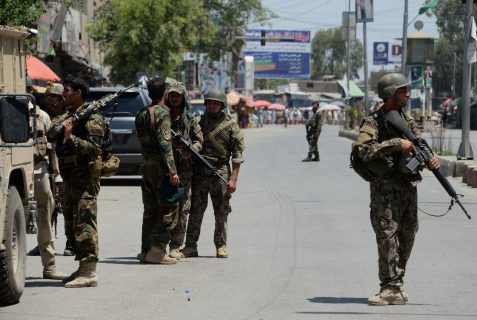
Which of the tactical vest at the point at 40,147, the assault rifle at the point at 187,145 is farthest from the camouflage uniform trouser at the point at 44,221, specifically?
the assault rifle at the point at 187,145

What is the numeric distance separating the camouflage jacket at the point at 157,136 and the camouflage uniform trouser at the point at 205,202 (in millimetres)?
866

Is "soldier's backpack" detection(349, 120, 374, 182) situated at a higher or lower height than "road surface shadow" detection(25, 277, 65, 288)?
higher

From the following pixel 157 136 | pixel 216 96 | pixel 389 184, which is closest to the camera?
pixel 389 184

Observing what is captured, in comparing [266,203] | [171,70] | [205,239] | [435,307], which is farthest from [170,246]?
[171,70]

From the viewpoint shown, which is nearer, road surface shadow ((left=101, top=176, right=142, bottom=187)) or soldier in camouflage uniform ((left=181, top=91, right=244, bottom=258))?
soldier in camouflage uniform ((left=181, top=91, right=244, bottom=258))

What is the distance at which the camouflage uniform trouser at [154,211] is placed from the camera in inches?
411

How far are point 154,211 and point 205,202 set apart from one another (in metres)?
0.78

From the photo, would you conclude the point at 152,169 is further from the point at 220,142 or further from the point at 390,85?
the point at 390,85

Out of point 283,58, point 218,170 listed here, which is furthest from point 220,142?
point 283,58

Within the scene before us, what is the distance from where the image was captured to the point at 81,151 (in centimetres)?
896

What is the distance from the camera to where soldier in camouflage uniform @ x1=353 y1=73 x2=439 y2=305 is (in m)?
8.20

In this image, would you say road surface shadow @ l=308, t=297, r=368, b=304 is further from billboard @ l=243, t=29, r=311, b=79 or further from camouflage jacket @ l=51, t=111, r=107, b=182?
billboard @ l=243, t=29, r=311, b=79

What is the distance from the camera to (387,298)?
8227mm

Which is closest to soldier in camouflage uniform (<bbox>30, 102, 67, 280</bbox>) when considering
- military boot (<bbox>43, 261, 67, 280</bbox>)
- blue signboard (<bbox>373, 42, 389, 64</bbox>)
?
military boot (<bbox>43, 261, 67, 280</bbox>)
